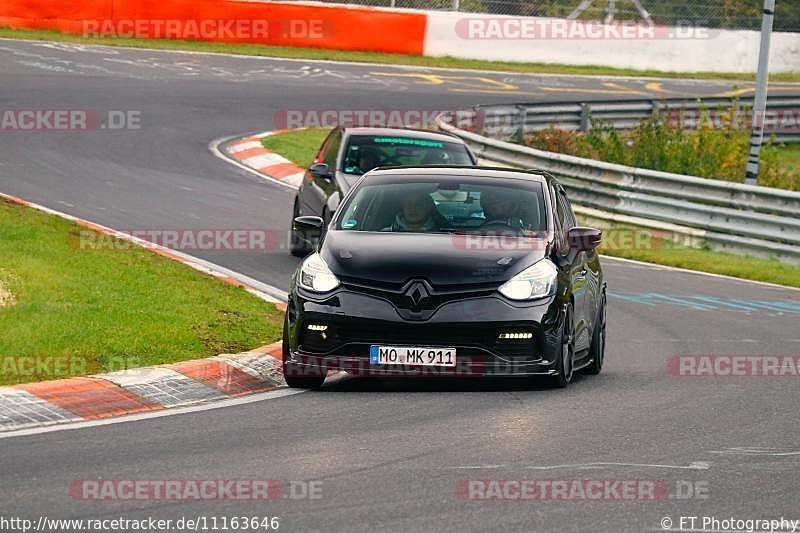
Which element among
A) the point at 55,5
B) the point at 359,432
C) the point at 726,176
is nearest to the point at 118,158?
the point at 726,176

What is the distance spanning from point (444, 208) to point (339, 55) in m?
27.9

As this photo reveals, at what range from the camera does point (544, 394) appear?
10906 mm

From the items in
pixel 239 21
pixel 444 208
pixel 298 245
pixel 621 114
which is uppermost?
pixel 444 208

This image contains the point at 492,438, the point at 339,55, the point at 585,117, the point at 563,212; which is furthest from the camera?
the point at 339,55

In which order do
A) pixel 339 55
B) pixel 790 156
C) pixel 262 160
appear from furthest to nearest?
pixel 339 55, pixel 790 156, pixel 262 160

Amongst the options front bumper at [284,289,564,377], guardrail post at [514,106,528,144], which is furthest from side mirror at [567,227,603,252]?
guardrail post at [514,106,528,144]

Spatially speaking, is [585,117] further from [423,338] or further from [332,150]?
[423,338]

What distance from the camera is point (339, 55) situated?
130 feet

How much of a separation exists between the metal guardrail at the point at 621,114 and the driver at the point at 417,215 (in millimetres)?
16956

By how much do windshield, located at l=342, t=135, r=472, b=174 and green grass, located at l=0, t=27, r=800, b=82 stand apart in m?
20.0

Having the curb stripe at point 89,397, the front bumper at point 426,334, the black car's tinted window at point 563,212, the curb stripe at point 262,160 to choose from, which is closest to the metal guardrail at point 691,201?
the curb stripe at point 262,160

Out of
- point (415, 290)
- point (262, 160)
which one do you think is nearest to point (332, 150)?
point (415, 290)

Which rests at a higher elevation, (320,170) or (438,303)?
(438,303)

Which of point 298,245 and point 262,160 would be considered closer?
point 298,245
